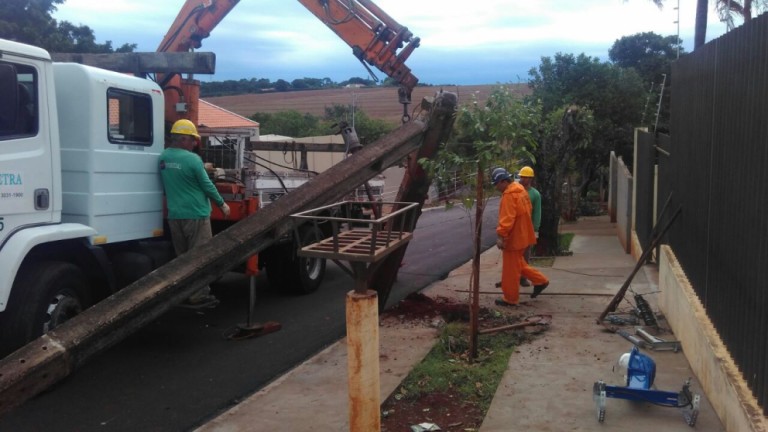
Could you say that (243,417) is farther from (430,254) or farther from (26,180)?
(430,254)

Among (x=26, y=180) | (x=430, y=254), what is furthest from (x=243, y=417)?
(x=430, y=254)

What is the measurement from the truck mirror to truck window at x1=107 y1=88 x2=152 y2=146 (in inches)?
42.7

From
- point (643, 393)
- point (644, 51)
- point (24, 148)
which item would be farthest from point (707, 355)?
point (644, 51)

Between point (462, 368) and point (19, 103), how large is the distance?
4.33m

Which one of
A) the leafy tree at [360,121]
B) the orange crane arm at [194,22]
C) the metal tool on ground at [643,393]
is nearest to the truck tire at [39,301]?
the metal tool on ground at [643,393]

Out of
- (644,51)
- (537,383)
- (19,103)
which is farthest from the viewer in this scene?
(644,51)

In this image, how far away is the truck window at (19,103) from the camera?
5.58 m

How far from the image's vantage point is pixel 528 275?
8.87m

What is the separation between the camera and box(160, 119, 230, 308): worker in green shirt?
714cm

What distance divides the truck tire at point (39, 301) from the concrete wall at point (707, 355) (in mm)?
5108

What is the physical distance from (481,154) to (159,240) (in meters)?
3.67

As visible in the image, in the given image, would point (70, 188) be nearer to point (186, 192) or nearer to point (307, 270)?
point (186, 192)

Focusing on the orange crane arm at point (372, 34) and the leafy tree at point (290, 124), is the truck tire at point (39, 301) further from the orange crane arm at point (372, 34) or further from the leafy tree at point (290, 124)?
the leafy tree at point (290, 124)

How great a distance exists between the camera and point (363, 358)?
3.87 metres
